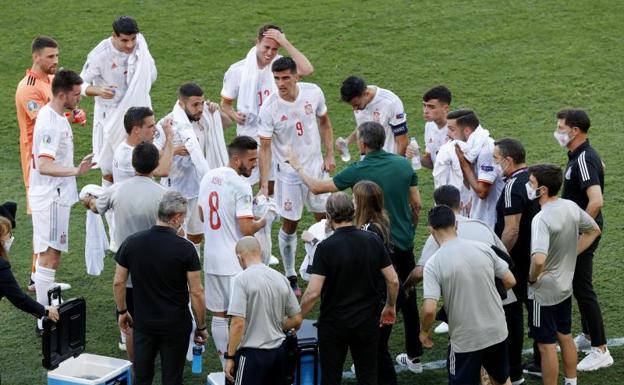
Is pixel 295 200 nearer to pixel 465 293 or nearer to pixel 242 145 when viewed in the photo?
pixel 242 145

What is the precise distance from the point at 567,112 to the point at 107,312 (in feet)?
13.3

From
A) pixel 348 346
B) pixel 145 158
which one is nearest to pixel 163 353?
pixel 348 346

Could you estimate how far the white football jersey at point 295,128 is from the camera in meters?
9.33

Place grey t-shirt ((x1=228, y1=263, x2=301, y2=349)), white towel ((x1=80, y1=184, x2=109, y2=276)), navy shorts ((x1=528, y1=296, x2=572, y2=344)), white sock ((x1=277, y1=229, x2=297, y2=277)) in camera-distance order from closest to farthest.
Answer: grey t-shirt ((x1=228, y1=263, x2=301, y2=349)) → navy shorts ((x1=528, y1=296, x2=572, y2=344)) → white towel ((x1=80, y1=184, x2=109, y2=276)) → white sock ((x1=277, y1=229, x2=297, y2=277))

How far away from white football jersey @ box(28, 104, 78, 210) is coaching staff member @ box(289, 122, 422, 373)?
2268mm

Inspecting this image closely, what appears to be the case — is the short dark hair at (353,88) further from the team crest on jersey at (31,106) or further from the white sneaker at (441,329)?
the team crest on jersey at (31,106)

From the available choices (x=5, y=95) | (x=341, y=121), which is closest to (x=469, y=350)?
(x=341, y=121)

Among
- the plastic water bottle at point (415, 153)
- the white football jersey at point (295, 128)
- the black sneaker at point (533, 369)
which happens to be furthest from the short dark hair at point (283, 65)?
the black sneaker at point (533, 369)

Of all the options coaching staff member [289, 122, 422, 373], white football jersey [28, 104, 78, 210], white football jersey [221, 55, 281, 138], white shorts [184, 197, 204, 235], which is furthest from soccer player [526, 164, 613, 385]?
white football jersey [28, 104, 78, 210]

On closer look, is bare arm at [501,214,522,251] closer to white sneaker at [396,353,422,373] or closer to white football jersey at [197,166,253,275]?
white sneaker at [396,353,422,373]

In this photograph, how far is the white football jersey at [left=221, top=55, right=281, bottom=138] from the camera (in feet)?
32.4

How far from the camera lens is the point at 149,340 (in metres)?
7.05

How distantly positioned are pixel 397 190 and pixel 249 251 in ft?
4.83

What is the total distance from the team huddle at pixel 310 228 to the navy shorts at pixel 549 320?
1 cm
